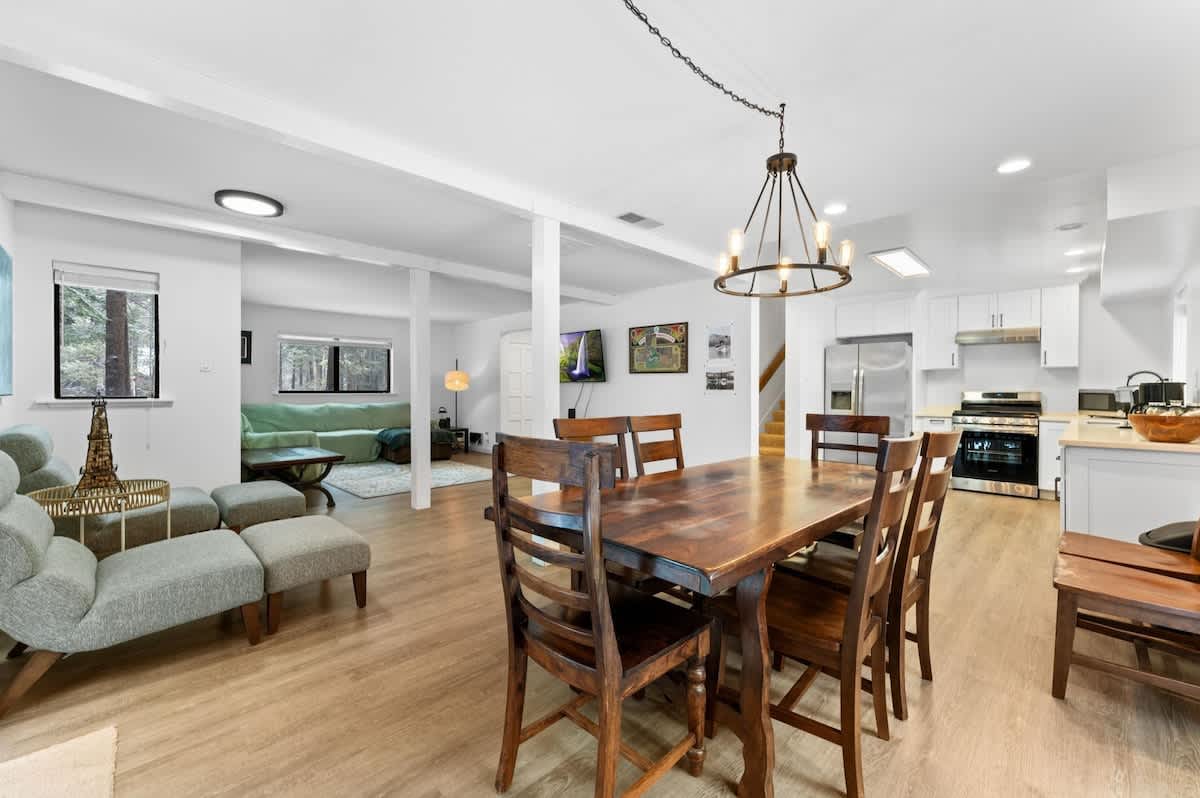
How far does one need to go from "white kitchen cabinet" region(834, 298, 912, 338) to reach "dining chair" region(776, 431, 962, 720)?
15.6ft

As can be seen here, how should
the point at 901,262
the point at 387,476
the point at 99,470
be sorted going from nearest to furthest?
the point at 99,470
the point at 901,262
the point at 387,476

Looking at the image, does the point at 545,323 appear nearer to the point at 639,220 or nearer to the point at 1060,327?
the point at 639,220

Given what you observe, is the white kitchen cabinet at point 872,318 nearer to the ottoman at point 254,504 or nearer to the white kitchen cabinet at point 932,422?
the white kitchen cabinet at point 932,422

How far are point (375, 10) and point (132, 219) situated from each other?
2813mm

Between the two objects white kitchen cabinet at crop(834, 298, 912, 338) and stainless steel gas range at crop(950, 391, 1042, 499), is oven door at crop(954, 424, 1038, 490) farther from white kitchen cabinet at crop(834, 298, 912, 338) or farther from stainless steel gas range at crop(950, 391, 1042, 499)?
white kitchen cabinet at crop(834, 298, 912, 338)

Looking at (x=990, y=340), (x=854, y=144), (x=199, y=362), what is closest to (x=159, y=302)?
(x=199, y=362)

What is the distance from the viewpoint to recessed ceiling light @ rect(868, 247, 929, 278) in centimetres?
412

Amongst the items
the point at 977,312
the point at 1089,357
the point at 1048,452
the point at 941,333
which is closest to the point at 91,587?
the point at 1048,452

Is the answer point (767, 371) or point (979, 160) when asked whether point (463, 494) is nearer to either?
point (767, 371)

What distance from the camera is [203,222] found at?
3.46 metres

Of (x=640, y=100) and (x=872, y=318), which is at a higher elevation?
(x=640, y=100)

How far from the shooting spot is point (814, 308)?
19.1 ft

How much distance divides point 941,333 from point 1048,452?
5.39 ft

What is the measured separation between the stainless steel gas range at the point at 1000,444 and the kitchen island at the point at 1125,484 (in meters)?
2.67
